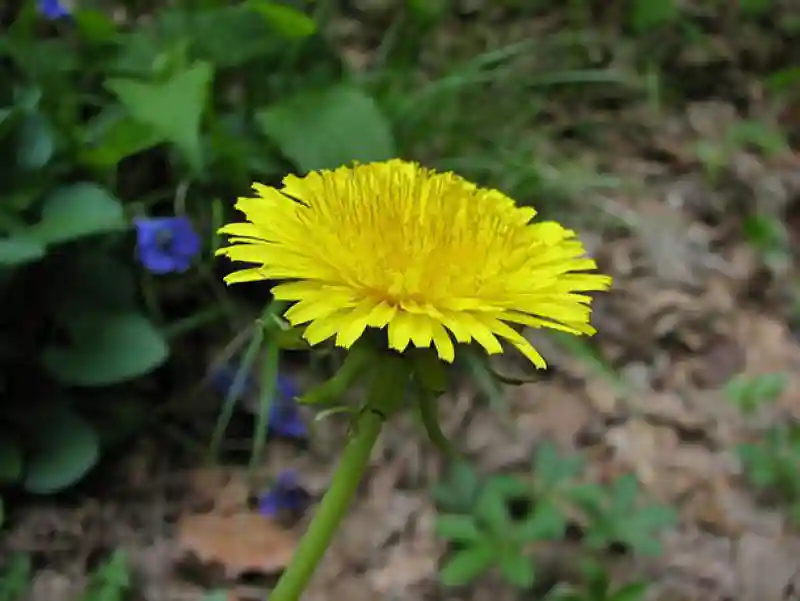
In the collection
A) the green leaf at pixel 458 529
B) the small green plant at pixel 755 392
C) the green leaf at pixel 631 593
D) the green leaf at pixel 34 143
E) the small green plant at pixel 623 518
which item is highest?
the green leaf at pixel 34 143

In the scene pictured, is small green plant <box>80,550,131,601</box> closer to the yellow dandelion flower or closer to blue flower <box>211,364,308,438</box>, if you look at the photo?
blue flower <box>211,364,308,438</box>

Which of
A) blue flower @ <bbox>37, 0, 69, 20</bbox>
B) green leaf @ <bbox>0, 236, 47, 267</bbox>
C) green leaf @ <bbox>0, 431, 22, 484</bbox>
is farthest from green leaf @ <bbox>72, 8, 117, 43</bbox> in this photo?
green leaf @ <bbox>0, 431, 22, 484</bbox>

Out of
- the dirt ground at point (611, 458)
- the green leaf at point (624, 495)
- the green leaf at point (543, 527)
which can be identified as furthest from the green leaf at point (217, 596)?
the green leaf at point (624, 495)

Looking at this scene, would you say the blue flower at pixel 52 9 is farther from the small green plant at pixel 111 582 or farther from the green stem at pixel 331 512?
the green stem at pixel 331 512

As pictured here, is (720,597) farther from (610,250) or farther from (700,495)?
(610,250)

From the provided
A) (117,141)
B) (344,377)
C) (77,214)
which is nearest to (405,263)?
(344,377)

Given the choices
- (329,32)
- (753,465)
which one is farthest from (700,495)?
(329,32)
